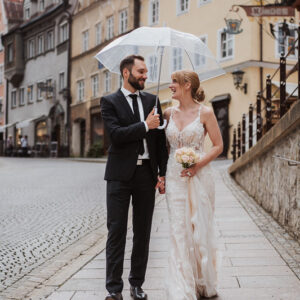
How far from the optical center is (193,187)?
4105 mm

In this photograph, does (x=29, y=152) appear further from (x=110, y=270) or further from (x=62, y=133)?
(x=110, y=270)

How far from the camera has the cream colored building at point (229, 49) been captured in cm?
2269

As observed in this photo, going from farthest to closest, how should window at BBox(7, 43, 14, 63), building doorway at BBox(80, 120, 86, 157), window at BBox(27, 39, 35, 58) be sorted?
window at BBox(7, 43, 14, 63)
window at BBox(27, 39, 35, 58)
building doorway at BBox(80, 120, 86, 157)

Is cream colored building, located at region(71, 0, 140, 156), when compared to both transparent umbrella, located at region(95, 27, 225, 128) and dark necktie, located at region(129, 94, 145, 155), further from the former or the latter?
dark necktie, located at region(129, 94, 145, 155)

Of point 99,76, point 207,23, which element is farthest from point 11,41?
point 207,23

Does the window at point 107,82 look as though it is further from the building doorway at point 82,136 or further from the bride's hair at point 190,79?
the bride's hair at point 190,79

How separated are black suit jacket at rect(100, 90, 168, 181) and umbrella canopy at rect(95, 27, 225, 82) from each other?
54cm

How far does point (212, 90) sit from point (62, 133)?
15.9 m

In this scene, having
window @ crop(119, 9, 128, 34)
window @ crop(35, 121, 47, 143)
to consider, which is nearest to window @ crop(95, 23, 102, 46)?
window @ crop(119, 9, 128, 34)

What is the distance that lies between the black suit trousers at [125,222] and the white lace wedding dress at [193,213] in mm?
184

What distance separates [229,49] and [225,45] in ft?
1.24

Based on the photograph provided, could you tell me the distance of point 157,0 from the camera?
28578mm

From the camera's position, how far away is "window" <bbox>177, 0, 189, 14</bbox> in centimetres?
2617

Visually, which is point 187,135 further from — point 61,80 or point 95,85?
point 61,80
